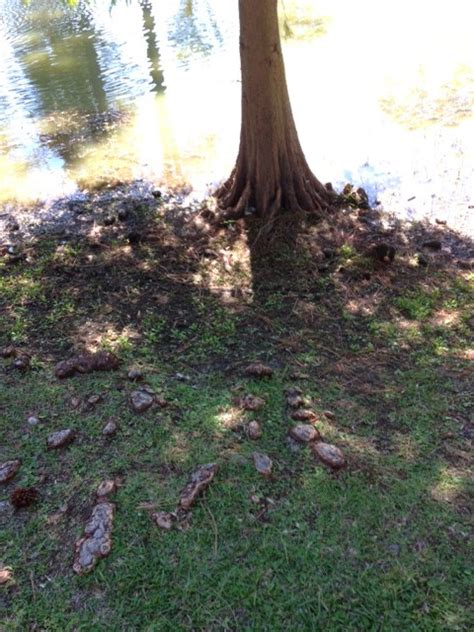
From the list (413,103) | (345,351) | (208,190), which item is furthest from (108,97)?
(345,351)

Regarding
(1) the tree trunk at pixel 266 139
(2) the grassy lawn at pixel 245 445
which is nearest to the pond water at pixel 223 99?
(1) the tree trunk at pixel 266 139

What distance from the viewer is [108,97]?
10031mm

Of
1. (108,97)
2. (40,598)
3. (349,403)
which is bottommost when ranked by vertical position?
(108,97)

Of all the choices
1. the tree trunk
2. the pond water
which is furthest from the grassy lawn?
the pond water

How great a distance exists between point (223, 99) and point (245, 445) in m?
7.87

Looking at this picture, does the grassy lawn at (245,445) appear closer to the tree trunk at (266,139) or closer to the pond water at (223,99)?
the tree trunk at (266,139)

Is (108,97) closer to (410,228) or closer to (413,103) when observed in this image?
(413,103)

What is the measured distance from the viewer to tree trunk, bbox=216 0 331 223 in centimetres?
502

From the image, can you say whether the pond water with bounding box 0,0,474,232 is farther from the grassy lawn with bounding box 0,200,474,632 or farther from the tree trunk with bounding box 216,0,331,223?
the grassy lawn with bounding box 0,200,474,632

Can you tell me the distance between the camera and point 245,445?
2889mm

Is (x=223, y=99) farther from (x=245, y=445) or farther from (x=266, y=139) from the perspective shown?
(x=245, y=445)

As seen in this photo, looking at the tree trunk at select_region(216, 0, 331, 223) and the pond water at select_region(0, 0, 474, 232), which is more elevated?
the tree trunk at select_region(216, 0, 331, 223)

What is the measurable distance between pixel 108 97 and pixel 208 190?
4.55 metres

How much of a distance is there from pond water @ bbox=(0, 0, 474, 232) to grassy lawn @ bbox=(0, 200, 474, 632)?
2.23m
